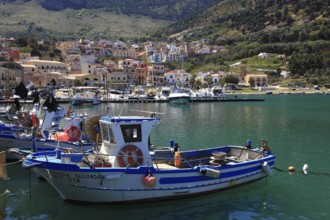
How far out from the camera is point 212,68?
160375 millimetres

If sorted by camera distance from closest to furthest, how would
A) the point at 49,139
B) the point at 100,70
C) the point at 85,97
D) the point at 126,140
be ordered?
the point at 126,140 < the point at 49,139 < the point at 85,97 < the point at 100,70

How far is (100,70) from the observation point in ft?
419

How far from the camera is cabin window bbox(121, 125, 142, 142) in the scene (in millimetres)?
16250

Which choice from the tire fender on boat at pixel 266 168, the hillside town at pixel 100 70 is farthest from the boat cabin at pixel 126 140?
the hillside town at pixel 100 70

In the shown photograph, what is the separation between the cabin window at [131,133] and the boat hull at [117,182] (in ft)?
4.82

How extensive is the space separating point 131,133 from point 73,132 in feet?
28.1

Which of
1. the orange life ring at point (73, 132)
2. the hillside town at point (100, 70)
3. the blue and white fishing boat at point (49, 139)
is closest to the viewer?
the blue and white fishing boat at point (49, 139)

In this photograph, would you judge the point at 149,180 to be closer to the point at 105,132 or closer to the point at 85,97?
the point at 105,132

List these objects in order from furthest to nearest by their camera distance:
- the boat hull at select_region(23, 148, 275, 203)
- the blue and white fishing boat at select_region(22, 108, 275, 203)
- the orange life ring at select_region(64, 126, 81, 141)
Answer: the orange life ring at select_region(64, 126, 81, 141) < the blue and white fishing boat at select_region(22, 108, 275, 203) < the boat hull at select_region(23, 148, 275, 203)

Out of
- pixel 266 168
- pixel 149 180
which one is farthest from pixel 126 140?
pixel 266 168

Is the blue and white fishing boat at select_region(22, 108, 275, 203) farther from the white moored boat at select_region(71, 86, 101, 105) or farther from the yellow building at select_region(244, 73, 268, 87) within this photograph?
the yellow building at select_region(244, 73, 268, 87)

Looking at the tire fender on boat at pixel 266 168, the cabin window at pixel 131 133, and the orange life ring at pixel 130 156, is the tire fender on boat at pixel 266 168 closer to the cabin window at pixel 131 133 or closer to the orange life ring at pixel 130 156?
the orange life ring at pixel 130 156

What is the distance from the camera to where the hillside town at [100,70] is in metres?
109

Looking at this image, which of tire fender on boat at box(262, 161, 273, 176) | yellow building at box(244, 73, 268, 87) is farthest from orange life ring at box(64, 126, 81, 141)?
yellow building at box(244, 73, 268, 87)
